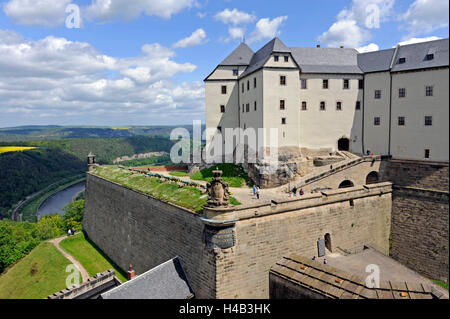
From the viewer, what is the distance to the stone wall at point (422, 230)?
2856 centimetres

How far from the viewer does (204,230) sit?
2142 cm

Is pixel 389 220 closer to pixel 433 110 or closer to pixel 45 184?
pixel 433 110

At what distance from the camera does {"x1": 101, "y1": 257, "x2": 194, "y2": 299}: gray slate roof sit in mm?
21141

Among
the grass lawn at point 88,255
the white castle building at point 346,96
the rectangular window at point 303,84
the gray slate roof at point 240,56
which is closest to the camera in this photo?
the white castle building at point 346,96

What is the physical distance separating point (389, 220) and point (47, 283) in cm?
3932

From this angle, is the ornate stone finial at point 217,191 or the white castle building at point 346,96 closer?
the ornate stone finial at point 217,191

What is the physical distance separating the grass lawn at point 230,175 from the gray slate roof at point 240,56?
16257mm

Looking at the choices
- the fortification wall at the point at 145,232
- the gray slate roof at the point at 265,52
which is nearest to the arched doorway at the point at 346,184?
the gray slate roof at the point at 265,52

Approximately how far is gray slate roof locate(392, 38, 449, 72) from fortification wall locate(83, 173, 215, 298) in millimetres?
31003

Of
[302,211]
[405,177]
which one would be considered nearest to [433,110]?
[405,177]

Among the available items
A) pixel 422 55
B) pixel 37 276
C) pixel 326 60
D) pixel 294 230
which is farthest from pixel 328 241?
pixel 37 276

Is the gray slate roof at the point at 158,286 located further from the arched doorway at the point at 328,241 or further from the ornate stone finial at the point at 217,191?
the arched doorway at the point at 328,241

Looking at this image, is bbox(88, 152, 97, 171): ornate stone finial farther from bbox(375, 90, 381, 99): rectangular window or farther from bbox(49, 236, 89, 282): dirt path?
bbox(375, 90, 381, 99): rectangular window

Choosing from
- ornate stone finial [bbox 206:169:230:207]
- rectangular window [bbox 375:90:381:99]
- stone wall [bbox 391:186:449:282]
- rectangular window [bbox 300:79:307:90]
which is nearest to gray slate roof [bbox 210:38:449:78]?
rectangular window [bbox 300:79:307:90]
